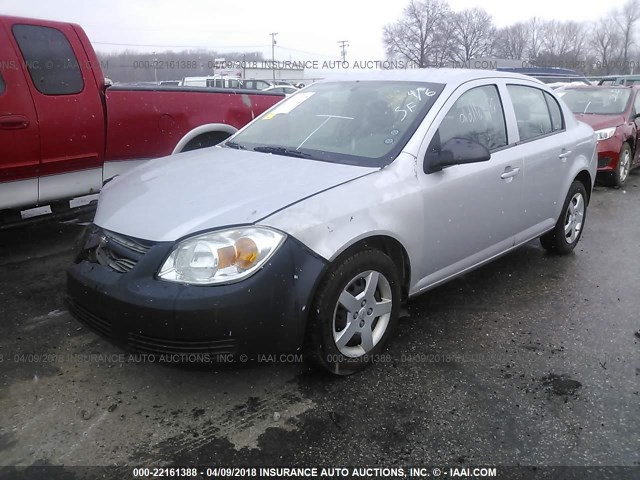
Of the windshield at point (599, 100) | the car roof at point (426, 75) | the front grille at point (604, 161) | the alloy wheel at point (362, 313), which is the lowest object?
the alloy wheel at point (362, 313)

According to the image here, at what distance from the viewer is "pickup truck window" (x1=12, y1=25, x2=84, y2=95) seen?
4.61m

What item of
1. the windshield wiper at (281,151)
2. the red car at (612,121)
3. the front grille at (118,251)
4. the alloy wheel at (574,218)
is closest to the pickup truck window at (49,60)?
the windshield wiper at (281,151)

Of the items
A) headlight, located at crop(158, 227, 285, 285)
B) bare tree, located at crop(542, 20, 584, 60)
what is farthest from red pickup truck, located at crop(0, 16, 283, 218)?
bare tree, located at crop(542, 20, 584, 60)

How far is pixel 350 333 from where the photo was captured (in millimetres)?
2924

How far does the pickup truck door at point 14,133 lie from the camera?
439 cm

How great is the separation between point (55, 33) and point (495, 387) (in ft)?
15.4

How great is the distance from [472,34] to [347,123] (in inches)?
2980

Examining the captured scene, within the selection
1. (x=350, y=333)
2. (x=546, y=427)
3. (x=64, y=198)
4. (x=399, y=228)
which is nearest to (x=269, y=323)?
(x=350, y=333)

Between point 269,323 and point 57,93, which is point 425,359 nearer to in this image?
point 269,323

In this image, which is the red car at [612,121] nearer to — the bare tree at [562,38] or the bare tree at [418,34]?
the bare tree at [418,34]

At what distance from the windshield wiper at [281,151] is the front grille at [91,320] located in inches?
59.2

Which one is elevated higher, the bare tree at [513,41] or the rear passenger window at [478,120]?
the bare tree at [513,41]

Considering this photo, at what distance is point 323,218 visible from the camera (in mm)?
2678

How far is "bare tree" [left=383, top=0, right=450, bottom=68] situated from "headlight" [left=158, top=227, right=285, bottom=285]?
68.2 meters
